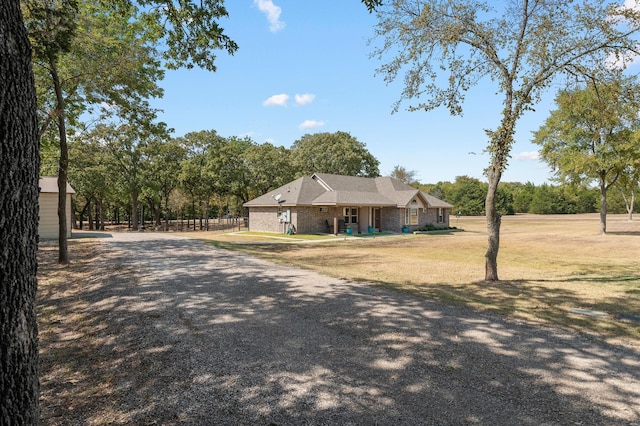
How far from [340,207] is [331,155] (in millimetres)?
21876

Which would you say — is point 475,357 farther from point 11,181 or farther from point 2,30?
point 2,30

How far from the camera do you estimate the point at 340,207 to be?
32125mm

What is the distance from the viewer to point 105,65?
12.7 metres

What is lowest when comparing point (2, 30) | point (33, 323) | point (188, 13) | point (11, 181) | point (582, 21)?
point (33, 323)

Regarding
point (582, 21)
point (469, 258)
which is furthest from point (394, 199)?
point (582, 21)

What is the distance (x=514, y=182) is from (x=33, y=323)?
127m

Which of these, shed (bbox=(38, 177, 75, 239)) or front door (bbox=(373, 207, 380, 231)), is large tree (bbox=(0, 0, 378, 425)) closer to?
shed (bbox=(38, 177, 75, 239))

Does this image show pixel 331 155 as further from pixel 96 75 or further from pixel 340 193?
pixel 96 75

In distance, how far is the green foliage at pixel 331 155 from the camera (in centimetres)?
5153

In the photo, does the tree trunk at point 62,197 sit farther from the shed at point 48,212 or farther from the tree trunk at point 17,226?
the tree trunk at point 17,226

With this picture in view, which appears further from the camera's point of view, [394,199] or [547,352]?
[394,199]

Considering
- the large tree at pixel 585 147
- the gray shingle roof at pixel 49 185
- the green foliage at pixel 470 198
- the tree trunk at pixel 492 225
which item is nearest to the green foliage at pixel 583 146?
the large tree at pixel 585 147

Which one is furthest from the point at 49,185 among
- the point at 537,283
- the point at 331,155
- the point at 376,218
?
the point at 331,155

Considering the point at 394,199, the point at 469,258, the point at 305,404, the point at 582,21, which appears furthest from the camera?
the point at 394,199
